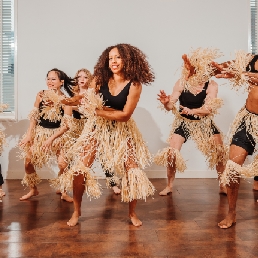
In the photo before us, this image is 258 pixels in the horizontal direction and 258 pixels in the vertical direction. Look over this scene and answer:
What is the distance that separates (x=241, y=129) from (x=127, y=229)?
1.02 meters

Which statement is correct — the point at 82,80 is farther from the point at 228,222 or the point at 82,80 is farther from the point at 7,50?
the point at 228,222

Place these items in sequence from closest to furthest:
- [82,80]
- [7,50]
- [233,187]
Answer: [233,187] < [82,80] < [7,50]

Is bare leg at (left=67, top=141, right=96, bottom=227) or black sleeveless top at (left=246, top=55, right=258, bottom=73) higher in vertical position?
black sleeveless top at (left=246, top=55, right=258, bottom=73)

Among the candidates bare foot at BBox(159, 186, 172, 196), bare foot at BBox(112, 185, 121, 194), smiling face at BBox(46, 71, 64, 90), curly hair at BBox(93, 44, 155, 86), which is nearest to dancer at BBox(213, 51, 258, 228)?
curly hair at BBox(93, 44, 155, 86)

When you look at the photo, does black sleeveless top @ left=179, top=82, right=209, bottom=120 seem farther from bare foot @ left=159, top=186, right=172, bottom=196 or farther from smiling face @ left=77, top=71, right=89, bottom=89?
smiling face @ left=77, top=71, right=89, bottom=89

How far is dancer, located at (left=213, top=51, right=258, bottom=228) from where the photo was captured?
2.30 m

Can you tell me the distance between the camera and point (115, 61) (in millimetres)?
2412

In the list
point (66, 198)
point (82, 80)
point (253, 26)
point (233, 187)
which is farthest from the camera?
point (253, 26)

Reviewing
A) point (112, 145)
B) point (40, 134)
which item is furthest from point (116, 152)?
point (40, 134)

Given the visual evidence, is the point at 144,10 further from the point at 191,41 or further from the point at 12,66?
the point at 12,66

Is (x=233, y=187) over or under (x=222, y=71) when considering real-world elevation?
under

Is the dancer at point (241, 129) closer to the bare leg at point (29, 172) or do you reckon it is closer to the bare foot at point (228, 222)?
the bare foot at point (228, 222)

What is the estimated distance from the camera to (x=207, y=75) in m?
2.39

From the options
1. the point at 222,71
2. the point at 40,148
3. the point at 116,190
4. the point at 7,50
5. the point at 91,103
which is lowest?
the point at 116,190
